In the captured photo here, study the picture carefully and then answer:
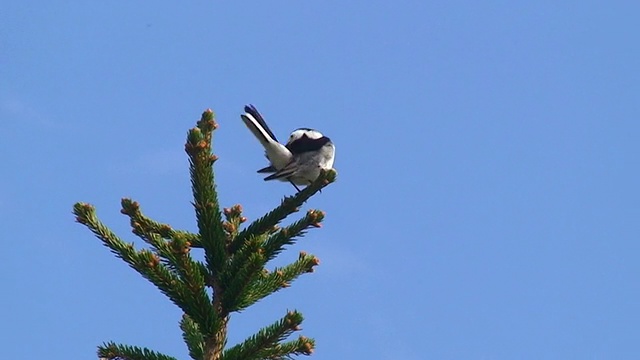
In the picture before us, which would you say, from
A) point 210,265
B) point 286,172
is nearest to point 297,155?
point 286,172

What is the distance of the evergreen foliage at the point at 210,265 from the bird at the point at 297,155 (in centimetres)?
323

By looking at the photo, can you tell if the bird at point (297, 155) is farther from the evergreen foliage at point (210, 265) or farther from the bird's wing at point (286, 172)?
the evergreen foliage at point (210, 265)

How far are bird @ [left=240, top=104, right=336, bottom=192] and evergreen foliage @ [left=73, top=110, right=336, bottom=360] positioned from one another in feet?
10.6

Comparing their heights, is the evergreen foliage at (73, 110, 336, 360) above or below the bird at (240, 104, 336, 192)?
below

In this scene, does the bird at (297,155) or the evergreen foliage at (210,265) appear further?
the bird at (297,155)

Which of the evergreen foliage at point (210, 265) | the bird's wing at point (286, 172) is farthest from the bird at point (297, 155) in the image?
the evergreen foliage at point (210, 265)

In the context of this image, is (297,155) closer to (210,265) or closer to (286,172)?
(286,172)

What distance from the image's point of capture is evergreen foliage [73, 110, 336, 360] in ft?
14.7

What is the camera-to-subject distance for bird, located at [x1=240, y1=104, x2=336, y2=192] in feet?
27.6

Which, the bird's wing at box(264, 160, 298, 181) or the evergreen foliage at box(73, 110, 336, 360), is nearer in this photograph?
the evergreen foliage at box(73, 110, 336, 360)

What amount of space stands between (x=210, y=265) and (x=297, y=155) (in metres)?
3.96

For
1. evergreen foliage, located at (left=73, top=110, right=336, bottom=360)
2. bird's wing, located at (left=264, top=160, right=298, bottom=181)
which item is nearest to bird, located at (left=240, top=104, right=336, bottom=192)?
bird's wing, located at (left=264, top=160, right=298, bottom=181)

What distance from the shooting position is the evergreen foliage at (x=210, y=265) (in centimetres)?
448

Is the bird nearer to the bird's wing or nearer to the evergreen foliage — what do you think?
the bird's wing
